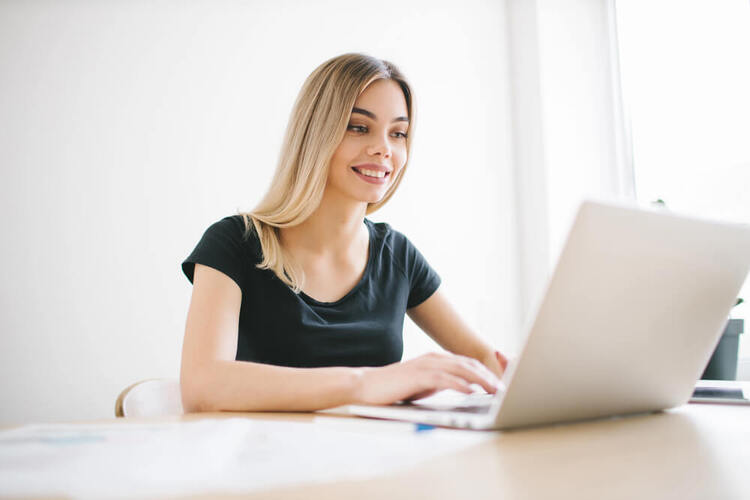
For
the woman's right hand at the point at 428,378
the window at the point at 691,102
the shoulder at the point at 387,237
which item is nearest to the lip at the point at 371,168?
the shoulder at the point at 387,237

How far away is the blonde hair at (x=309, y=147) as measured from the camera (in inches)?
49.7

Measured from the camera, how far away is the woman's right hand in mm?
672

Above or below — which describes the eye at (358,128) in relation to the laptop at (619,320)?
above

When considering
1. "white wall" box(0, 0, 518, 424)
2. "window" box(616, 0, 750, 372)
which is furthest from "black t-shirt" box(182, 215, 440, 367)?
"window" box(616, 0, 750, 372)

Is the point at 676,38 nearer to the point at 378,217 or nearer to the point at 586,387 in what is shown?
the point at 378,217

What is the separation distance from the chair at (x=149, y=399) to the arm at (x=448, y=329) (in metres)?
0.62

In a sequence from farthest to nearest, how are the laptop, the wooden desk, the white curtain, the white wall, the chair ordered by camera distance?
the white curtain < the white wall < the chair < the laptop < the wooden desk

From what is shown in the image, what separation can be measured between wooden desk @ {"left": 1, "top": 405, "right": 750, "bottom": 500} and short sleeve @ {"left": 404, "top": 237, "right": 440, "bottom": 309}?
0.93m

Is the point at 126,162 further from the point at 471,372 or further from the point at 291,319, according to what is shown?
the point at 471,372

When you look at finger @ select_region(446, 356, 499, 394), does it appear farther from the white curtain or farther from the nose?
the white curtain

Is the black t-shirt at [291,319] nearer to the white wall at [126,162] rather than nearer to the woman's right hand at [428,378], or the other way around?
the woman's right hand at [428,378]

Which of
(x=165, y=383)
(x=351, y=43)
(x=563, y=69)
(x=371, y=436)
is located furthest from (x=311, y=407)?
(x=563, y=69)

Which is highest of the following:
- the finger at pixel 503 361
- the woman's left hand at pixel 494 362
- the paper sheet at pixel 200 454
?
the paper sheet at pixel 200 454

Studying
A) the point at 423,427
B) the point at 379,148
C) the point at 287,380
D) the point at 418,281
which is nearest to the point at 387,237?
the point at 418,281
